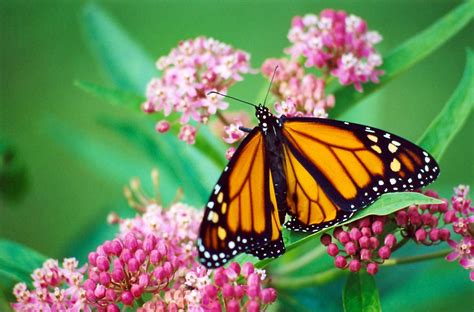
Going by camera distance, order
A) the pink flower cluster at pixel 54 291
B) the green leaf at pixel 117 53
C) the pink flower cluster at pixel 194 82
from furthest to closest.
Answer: the green leaf at pixel 117 53 < the pink flower cluster at pixel 194 82 < the pink flower cluster at pixel 54 291

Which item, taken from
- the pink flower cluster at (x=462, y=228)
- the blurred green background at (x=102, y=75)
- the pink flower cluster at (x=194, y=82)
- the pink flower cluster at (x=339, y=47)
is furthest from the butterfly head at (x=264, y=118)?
the blurred green background at (x=102, y=75)

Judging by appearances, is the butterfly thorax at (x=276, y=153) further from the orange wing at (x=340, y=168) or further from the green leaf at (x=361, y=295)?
the green leaf at (x=361, y=295)

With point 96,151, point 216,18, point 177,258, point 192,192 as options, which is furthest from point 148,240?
point 216,18

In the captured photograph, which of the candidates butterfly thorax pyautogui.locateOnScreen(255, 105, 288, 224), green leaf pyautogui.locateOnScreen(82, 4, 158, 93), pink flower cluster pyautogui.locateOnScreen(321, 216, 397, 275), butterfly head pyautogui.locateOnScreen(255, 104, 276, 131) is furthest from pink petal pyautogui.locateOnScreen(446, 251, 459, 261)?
green leaf pyautogui.locateOnScreen(82, 4, 158, 93)

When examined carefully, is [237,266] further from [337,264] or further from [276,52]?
[276,52]

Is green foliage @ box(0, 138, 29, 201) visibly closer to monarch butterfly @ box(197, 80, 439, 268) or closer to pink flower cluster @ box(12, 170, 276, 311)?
pink flower cluster @ box(12, 170, 276, 311)

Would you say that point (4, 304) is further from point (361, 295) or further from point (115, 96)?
point (361, 295)
